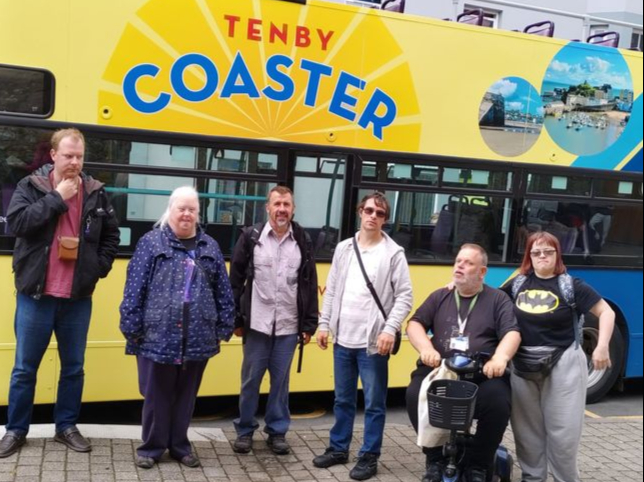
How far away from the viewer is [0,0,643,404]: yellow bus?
518cm

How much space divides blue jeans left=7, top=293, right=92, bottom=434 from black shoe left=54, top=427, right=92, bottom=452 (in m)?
0.03

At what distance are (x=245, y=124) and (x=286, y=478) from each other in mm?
2476

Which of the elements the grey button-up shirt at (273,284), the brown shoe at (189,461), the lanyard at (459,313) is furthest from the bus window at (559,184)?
the brown shoe at (189,461)

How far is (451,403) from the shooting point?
13.6ft

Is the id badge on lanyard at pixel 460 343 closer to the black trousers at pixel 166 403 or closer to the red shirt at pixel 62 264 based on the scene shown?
the black trousers at pixel 166 403

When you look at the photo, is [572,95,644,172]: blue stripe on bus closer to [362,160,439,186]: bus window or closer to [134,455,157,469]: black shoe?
[362,160,439,186]: bus window

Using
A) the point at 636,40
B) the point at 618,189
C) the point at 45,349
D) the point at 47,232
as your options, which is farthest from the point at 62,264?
the point at 636,40

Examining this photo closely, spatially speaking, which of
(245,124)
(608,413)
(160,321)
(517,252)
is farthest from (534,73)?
(160,321)

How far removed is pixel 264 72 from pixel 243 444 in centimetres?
261

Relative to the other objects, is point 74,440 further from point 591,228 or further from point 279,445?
point 591,228

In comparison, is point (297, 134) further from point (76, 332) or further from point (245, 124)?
point (76, 332)

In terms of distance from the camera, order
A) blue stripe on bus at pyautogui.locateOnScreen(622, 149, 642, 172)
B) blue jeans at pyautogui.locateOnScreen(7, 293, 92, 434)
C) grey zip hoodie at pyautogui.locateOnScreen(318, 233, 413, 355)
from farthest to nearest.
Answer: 1. blue stripe on bus at pyautogui.locateOnScreen(622, 149, 642, 172)
2. grey zip hoodie at pyautogui.locateOnScreen(318, 233, 413, 355)
3. blue jeans at pyautogui.locateOnScreen(7, 293, 92, 434)

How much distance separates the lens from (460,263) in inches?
175

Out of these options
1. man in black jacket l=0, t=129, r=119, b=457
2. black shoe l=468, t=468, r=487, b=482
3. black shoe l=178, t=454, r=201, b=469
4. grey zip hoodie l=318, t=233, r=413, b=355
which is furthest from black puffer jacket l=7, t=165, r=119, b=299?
black shoe l=468, t=468, r=487, b=482
